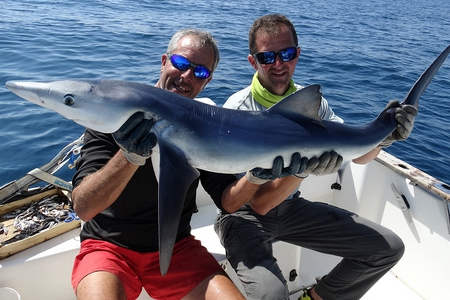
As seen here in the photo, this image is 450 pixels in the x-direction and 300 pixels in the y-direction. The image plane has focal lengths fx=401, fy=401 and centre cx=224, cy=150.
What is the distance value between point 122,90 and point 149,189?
975 mm

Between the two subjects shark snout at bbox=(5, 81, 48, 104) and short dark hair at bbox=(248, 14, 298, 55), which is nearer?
shark snout at bbox=(5, 81, 48, 104)

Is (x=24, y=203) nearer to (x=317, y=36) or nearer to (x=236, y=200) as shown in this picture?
(x=236, y=200)

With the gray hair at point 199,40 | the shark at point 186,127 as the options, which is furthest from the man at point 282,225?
the gray hair at point 199,40

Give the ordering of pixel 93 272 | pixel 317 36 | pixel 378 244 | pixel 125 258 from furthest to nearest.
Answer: pixel 317 36
pixel 378 244
pixel 125 258
pixel 93 272

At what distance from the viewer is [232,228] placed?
3.48 meters

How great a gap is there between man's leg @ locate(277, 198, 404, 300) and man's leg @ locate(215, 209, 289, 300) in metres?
0.28

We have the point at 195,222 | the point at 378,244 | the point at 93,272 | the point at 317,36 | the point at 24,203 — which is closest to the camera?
the point at 93,272

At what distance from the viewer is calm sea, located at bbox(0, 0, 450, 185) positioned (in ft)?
24.9

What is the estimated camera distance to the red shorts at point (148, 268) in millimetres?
2758

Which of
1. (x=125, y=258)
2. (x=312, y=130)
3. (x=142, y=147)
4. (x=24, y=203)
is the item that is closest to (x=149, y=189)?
(x=125, y=258)

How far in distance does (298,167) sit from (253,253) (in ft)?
3.30

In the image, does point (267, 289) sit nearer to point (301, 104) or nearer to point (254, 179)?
point (254, 179)

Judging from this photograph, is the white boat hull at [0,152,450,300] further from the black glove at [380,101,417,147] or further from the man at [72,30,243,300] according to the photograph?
the black glove at [380,101,417,147]

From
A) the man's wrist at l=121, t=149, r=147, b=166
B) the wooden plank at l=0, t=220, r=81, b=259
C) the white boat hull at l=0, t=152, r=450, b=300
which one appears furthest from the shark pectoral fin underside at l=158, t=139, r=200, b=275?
the wooden plank at l=0, t=220, r=81, b=259
